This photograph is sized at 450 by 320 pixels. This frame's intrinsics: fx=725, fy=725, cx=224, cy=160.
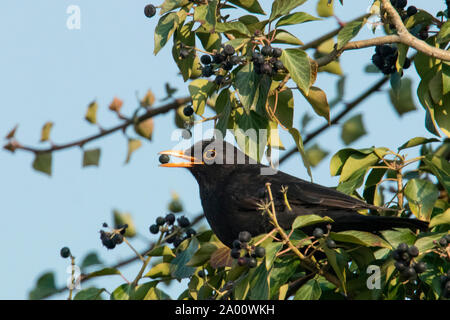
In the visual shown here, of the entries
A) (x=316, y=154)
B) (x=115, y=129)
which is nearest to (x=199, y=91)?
(x=115, y=129)

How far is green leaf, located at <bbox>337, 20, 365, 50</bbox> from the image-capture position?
13.6ft

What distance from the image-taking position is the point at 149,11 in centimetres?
449

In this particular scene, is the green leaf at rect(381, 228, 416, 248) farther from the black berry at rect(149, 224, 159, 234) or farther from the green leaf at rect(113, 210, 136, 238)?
the green leaf at rect(113, 210, 136, 238)

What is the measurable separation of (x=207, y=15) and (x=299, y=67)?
62 centimetres

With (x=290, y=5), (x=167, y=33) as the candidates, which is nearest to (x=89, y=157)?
(x=167, y=33)

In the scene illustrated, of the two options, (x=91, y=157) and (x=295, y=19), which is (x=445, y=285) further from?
(x=91, y=157)

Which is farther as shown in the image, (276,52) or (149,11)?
(149,11)

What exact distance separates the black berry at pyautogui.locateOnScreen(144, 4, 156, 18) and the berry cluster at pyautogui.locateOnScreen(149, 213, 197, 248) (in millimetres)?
1348

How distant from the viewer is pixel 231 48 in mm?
4148

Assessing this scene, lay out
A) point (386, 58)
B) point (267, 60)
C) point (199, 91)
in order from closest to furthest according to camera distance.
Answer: point (267, 60)
point (199, 91)
point (386, 58)

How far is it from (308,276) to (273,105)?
3.67 ft

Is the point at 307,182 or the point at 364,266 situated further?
the point at 307,182

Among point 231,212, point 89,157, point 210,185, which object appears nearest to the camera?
point 231,212

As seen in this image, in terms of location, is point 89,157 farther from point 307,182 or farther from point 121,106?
point 307,182
